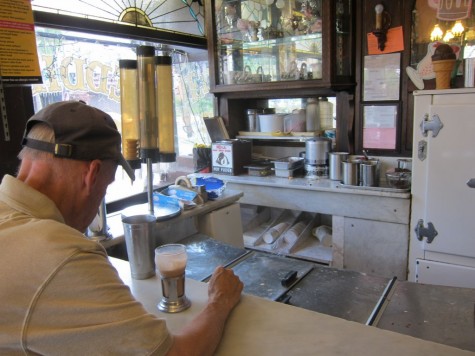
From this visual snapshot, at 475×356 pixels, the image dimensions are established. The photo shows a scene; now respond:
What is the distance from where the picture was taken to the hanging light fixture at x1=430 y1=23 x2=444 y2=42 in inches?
100

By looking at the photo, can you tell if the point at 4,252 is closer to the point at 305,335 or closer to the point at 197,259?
the point at 305,335

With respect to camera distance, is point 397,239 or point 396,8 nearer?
point 397,239

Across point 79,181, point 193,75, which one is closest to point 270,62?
point 193,75

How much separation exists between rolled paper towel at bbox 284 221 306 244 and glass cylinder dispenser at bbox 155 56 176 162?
4.36ft

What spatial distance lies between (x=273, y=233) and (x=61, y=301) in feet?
7.75

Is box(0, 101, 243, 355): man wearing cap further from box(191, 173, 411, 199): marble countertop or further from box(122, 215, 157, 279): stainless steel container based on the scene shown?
box(191, 173, 411, 199): marble countertop

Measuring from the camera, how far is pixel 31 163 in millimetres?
977

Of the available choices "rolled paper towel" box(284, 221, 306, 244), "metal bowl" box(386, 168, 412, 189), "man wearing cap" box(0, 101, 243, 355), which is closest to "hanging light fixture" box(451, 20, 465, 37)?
"metal bowl" box(386, 168, 412, 189)

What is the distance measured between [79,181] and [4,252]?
24 cm

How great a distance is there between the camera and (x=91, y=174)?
994 millimetres

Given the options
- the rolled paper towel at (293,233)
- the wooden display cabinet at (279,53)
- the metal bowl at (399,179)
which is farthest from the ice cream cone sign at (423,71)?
the rolled paper towel at (293,233)

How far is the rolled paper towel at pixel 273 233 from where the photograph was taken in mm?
3035

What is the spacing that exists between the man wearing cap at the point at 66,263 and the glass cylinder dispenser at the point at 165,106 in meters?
0.84

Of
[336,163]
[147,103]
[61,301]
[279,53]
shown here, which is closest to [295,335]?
[61,301]
